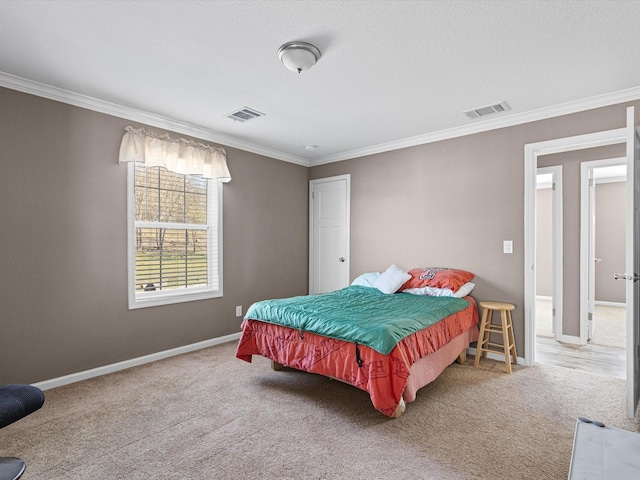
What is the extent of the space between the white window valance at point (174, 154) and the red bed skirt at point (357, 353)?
1.84 meters

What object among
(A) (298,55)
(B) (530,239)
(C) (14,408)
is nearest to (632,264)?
(B) (530,239)

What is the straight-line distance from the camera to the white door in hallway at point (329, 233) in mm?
5035

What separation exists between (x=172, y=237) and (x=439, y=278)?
2.94m

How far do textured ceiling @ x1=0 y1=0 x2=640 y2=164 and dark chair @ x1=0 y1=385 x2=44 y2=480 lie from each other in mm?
2011

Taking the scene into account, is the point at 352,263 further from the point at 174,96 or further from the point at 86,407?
the point at 86,407

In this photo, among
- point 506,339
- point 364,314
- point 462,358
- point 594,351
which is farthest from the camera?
point 594,351

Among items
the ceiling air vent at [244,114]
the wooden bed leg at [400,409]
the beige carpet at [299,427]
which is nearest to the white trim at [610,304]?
the beige carpet at [299,427]

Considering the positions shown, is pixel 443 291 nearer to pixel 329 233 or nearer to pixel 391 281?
pixel 391 281

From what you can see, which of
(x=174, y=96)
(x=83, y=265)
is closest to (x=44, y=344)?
(x=83, y=265)

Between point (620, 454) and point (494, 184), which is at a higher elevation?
point (494, 184)

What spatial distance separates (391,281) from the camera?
3.88m

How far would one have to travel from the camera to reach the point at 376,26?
6.92 ft

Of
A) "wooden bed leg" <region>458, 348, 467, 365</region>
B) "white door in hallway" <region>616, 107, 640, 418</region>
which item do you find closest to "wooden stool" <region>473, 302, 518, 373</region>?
"wooden bed leg" <region>458, 348, 467, 365</region>

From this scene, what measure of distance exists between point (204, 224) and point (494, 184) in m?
3.29
